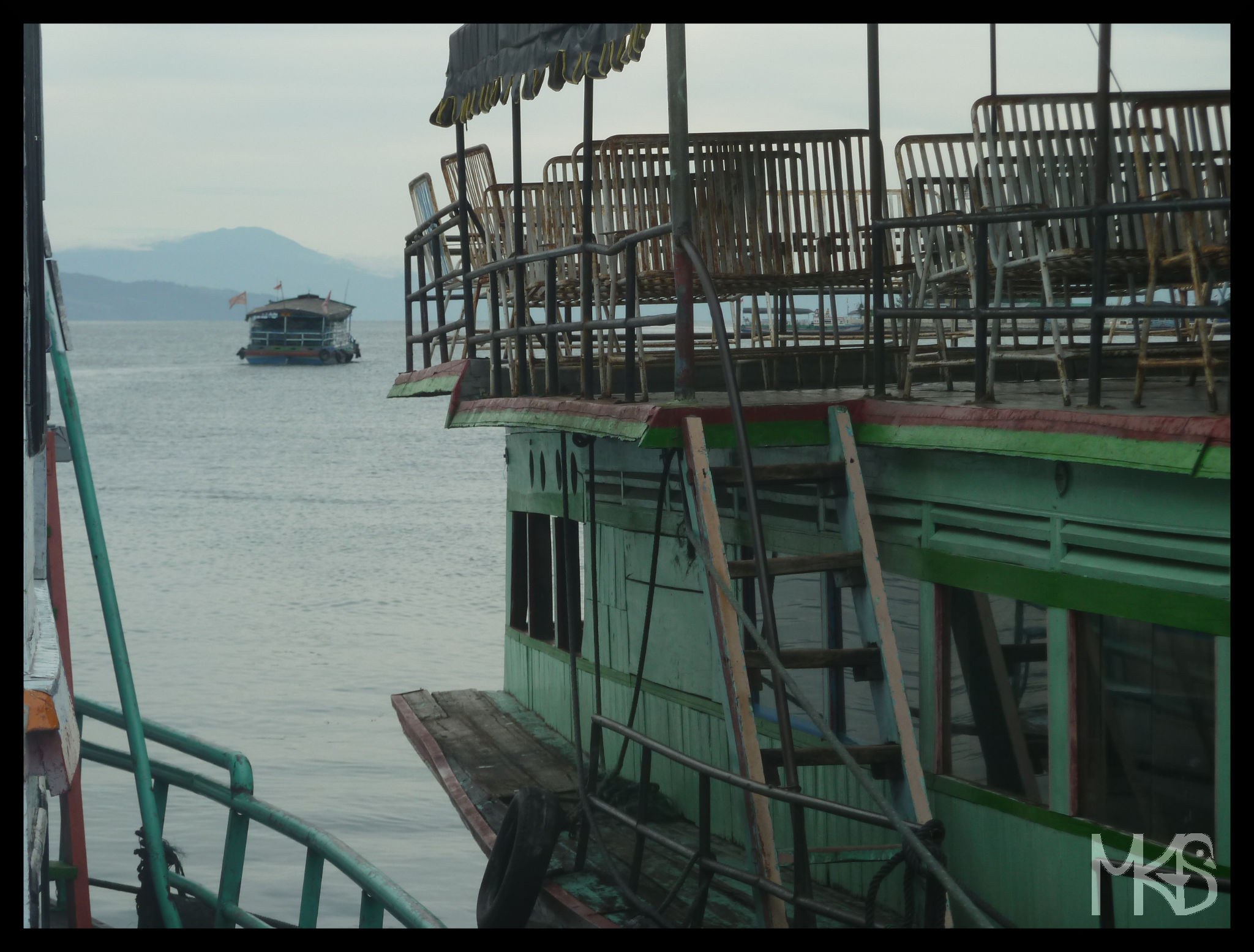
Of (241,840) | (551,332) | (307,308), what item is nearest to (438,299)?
(551,332)

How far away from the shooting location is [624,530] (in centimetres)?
1018

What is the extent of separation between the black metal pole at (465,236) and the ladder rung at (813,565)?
4084mm

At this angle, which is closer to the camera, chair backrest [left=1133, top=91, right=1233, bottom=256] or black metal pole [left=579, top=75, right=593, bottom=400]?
chair backrest [left=1133, top=91, right=1233, bottom=256]

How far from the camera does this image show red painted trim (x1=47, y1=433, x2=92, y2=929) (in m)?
9.22

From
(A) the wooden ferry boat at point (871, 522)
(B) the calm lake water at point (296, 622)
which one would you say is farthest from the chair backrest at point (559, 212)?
(B) the calm lake water at point (296, 622)

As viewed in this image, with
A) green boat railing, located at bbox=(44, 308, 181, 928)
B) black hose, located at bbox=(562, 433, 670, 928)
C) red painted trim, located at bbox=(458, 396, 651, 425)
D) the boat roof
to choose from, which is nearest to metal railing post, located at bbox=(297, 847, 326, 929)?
green boat railing, located at bbox=(44, 308, 181, 928)

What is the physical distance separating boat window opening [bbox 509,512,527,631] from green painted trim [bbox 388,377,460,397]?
1.71m

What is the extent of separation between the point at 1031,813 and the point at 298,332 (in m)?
128

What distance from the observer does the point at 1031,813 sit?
6.55 meters

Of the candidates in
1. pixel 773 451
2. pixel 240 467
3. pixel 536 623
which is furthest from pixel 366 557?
pixel 773 451

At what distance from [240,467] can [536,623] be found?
195 feet

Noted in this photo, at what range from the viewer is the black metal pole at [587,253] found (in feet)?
28.1

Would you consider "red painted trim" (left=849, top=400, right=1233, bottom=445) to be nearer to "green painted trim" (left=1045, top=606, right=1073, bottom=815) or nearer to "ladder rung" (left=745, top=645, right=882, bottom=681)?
"green painted trim" (left=1045, top=606, right=1073, bottom=815)
